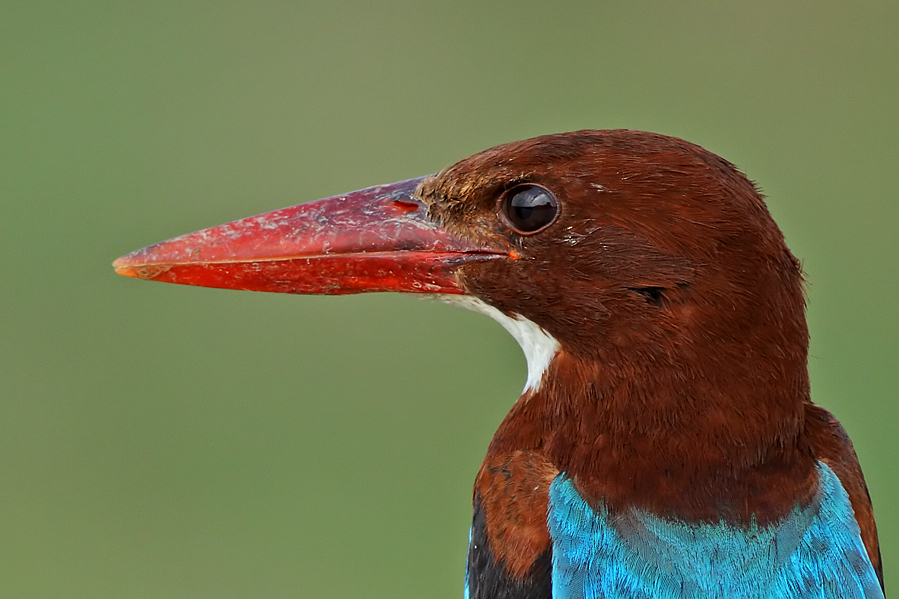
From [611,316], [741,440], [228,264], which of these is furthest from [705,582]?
[228,264]

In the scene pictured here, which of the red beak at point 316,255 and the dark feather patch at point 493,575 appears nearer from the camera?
the dark feather patch at point 493,575

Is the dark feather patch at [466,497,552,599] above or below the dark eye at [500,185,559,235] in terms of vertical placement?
below

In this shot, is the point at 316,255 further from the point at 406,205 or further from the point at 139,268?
the point at 139,268

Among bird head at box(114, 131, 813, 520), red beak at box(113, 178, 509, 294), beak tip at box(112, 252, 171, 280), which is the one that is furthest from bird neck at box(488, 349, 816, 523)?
beak tip at box(112, 252, 171, 280)

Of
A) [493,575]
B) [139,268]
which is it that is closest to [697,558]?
[493,575]

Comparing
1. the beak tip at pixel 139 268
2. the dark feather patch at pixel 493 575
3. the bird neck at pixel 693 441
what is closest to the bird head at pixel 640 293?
the bird neck at pixel 693 441

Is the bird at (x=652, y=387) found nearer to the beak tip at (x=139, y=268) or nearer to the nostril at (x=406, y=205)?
the nostril at (x=406, y=205)

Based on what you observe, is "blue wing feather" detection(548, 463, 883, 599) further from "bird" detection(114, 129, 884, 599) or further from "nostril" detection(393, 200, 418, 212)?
"nostril" detection(393, 200, 418, 212)

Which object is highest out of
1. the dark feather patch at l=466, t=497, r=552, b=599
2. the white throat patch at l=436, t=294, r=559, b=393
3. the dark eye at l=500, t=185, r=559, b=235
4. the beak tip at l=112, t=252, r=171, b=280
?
the dark eye at l=500, t=185, r=559, b=235
